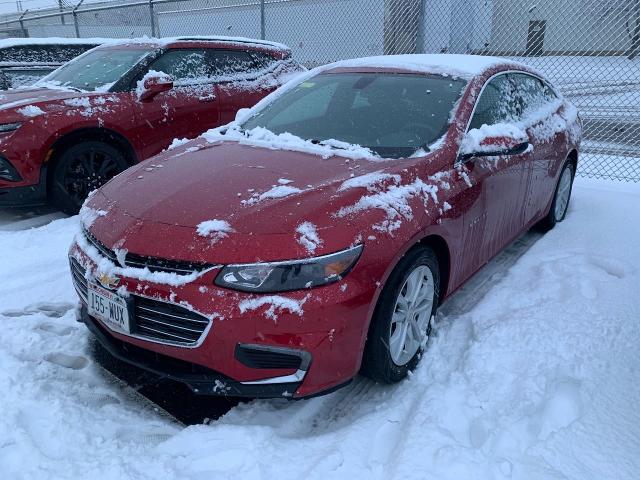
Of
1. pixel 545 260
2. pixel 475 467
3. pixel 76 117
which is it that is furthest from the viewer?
pixel 76 117

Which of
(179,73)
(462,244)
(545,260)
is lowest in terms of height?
(545,260)

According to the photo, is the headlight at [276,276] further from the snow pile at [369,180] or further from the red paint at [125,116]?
the red paint at [125,116]

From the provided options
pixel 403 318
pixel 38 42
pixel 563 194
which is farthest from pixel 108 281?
pixel 38 42

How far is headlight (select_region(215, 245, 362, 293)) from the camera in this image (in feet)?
7.07

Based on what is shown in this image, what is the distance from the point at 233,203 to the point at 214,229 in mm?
225

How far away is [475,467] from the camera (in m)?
2.07

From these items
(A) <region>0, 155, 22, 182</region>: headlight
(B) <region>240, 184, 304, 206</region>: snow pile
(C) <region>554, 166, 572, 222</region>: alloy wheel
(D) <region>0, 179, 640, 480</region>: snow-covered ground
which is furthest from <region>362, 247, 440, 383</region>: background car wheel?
(A) <region>0, 155, 22, 182</region>: headlight

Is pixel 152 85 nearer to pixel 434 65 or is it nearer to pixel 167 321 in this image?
pixel 434 65

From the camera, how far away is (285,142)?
3229 mm

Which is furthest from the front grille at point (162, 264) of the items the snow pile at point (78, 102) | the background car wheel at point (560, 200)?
the background car wheel at point (560, 200)

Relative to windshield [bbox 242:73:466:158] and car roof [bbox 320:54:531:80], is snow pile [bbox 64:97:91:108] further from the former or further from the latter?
car roof [bbox 320:54:531:80]

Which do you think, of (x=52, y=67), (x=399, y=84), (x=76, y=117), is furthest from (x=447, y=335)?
(x=52, y=67)

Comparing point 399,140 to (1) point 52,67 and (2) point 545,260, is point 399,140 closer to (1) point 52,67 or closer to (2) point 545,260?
(2) point 545,260

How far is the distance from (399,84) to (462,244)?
116 centimetres
